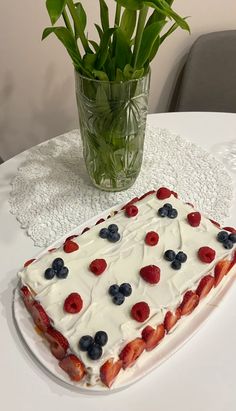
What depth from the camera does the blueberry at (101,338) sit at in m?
0.64

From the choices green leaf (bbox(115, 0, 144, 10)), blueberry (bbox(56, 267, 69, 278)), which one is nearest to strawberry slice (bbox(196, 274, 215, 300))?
blueberry (bbox(56, 267, 69, 278))

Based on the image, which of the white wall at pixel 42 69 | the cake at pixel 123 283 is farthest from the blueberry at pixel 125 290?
the white wall at pixel 42 69

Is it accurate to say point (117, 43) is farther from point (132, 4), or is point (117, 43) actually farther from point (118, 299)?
point (118, 299)

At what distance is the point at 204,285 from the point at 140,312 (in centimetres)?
13

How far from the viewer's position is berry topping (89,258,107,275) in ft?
2.43

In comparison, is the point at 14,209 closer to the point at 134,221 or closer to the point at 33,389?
the point at 134,221

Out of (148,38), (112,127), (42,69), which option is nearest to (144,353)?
(112,127)

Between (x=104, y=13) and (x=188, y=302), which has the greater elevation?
(x=104, y=13)

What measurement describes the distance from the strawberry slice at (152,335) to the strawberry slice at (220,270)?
136 mm

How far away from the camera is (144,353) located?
0.69 metres

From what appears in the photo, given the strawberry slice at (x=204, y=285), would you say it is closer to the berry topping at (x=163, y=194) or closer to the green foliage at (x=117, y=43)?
the berry topping at (x=163, y=194)

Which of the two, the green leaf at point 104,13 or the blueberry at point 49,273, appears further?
the green leaf at point 104,13

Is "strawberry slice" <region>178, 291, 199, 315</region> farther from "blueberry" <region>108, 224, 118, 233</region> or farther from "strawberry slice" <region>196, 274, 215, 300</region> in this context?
"blueberry" <region>108, 224, 118, 233</region>

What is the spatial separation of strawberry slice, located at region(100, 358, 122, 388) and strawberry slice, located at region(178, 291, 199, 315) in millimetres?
134
